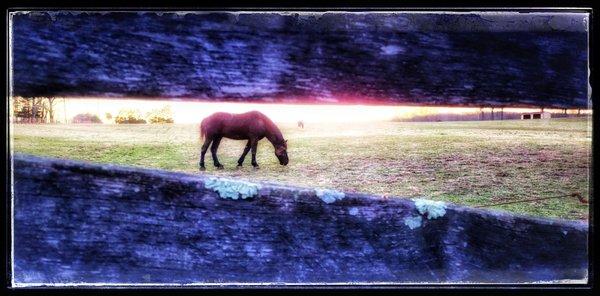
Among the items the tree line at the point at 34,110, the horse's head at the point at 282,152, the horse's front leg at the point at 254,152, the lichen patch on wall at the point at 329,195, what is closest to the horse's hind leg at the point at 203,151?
the horse's front leg at the point at 254,152

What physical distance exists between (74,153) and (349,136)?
5.10ft

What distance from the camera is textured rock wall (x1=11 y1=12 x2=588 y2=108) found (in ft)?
4.70

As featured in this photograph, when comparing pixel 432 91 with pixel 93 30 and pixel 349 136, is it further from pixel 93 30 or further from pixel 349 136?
pixel 93 30

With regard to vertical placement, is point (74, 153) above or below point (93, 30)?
below

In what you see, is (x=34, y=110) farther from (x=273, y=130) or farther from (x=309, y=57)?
(x=309, y=57)

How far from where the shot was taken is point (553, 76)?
5.06ft

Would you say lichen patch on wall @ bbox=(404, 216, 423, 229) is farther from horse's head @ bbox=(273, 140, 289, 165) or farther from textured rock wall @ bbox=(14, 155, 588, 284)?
horse's head @ bbox=(273, 140, 289, 165)

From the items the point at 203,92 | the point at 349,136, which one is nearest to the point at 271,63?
the point at 203,92

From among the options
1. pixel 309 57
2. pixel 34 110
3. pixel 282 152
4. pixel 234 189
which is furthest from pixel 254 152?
pixel 34 110

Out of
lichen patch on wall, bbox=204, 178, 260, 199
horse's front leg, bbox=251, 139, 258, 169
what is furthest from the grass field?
lichen patch on wall, bbox=204, 178, 260, 199

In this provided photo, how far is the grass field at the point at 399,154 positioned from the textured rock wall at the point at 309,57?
356mm

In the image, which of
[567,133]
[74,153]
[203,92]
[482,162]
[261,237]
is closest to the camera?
[203,92]

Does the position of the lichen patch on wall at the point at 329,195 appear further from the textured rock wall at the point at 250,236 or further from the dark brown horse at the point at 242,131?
the dark brown horse at the point at 242,131

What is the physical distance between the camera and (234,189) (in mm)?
1570
